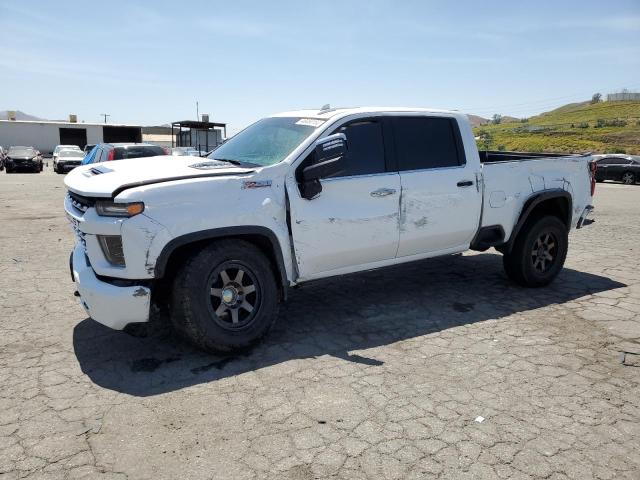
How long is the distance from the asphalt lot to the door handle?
4.01 feet

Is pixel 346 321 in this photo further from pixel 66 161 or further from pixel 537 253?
pixel 66 161

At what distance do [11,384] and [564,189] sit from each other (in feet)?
19.2

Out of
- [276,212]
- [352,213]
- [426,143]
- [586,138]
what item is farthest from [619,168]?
[586,138]

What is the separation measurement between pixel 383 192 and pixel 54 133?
5350cm

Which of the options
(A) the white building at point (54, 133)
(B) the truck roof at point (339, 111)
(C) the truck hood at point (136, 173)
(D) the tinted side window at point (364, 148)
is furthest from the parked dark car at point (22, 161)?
(D) the tinted side window at point (364, 148)

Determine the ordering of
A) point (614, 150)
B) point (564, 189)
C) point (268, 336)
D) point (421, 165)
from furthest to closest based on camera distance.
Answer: point (614, 150) → point (564, 189) → point (421, 165) → point (268, 336)

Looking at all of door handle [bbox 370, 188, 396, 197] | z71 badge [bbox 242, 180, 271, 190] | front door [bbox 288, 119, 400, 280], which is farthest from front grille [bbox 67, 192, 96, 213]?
door handle [bbox 370, 188, 396, 197]

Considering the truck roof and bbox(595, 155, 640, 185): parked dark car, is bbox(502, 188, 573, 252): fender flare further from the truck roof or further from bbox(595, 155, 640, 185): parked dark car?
bbox(595, 155, 640, 185): parked dark car

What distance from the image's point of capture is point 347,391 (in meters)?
3.50

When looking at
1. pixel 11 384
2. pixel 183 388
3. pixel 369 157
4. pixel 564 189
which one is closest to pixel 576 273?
pixel 564 189

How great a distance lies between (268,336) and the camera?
175 inches

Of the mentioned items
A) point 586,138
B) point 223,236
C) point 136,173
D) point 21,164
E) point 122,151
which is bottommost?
point 223,236

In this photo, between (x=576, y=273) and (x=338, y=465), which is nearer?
(x=338, y=465)

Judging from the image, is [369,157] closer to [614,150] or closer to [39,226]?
[39,226]
